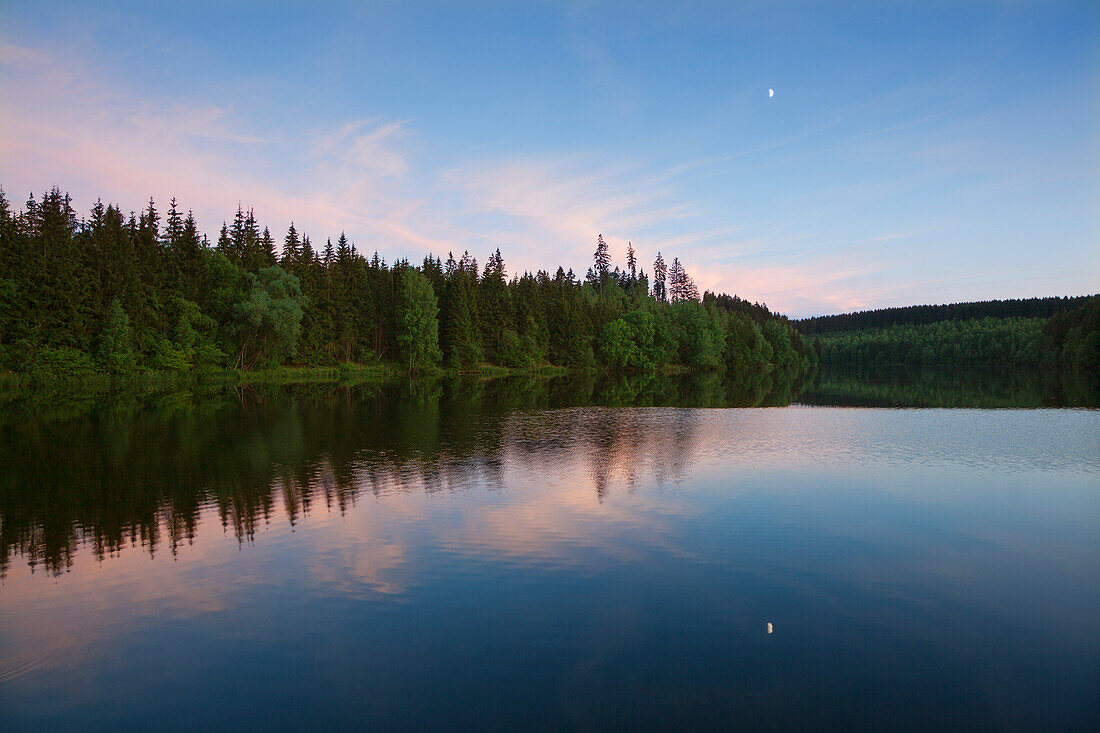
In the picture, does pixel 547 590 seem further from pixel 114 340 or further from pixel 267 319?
pixel 267 319

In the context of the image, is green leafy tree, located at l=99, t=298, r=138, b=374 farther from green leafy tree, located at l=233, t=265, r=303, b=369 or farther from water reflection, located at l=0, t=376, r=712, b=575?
water reflection, located at l=0, t=376, r=712, b=575

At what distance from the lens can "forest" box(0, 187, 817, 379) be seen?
6688 centimetres

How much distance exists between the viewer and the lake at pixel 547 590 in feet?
28.4

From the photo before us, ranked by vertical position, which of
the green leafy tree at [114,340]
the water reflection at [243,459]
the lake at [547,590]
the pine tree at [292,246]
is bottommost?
the lake at [547,590]

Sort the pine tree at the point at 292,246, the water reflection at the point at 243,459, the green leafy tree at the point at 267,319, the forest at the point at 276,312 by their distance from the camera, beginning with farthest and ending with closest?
the pine tree at the point at 292,246, the green leafy tree at the point at 267,319, the forest at the point at 276,312, the water reflection at the point at 243,459

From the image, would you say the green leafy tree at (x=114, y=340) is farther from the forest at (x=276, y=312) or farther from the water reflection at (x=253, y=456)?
the water reflection at (x=253, y=456)

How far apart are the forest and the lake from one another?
162 feet

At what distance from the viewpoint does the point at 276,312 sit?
3127 inches

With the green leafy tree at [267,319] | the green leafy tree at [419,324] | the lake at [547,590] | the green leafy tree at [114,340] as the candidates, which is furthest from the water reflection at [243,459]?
the green leafy tree at [419,324]

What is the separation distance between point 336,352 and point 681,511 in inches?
3661

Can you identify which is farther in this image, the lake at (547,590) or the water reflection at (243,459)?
the water reflection at (243,459)

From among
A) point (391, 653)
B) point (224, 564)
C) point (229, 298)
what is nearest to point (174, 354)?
point (229, 298)

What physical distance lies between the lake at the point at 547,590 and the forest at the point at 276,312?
49378mm

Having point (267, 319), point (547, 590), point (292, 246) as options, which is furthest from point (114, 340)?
point (547, 590)
